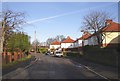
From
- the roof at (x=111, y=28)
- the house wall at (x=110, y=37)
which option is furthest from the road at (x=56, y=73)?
the roof at (x=111, y=28)

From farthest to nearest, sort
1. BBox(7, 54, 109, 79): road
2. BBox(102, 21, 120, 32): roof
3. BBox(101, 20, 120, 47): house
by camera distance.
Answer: BBox(102, 21, 120, 32): roof → BBox(101, 20, 120, 47): house → BBox(7, 54, 109, 79): road

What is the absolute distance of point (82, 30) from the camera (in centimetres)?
7250

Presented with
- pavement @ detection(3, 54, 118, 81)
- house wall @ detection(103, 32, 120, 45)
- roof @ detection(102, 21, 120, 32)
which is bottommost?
pavement @ detection(3, 54, 118, 81)

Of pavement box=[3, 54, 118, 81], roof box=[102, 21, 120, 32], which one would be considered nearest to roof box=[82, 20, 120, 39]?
roof box=[102, 21, 120, 32]

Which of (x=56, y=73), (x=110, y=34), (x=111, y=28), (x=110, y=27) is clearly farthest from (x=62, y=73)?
(x=110, y=27)

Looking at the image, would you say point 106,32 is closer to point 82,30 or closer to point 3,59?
point 82,30

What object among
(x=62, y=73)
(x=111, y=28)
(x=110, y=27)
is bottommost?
(x=62, y=73)

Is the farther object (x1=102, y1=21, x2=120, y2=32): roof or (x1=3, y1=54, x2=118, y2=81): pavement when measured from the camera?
(x1=102, y1=21, x2=120, y2=32): roof

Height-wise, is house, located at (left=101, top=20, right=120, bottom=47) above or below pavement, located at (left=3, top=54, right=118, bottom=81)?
above

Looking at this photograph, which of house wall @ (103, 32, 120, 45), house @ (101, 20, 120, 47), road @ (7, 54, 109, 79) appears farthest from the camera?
house wall @ (103, 32, 120, 45)

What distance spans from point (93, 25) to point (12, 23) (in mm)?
30299

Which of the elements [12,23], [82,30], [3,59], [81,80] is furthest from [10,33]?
[81,80]

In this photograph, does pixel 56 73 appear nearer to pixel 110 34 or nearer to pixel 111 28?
pixel 110 34

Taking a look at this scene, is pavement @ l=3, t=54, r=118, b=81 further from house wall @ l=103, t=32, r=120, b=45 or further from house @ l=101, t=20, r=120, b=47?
house wall @ l=103, t=32, r=120, b=45
